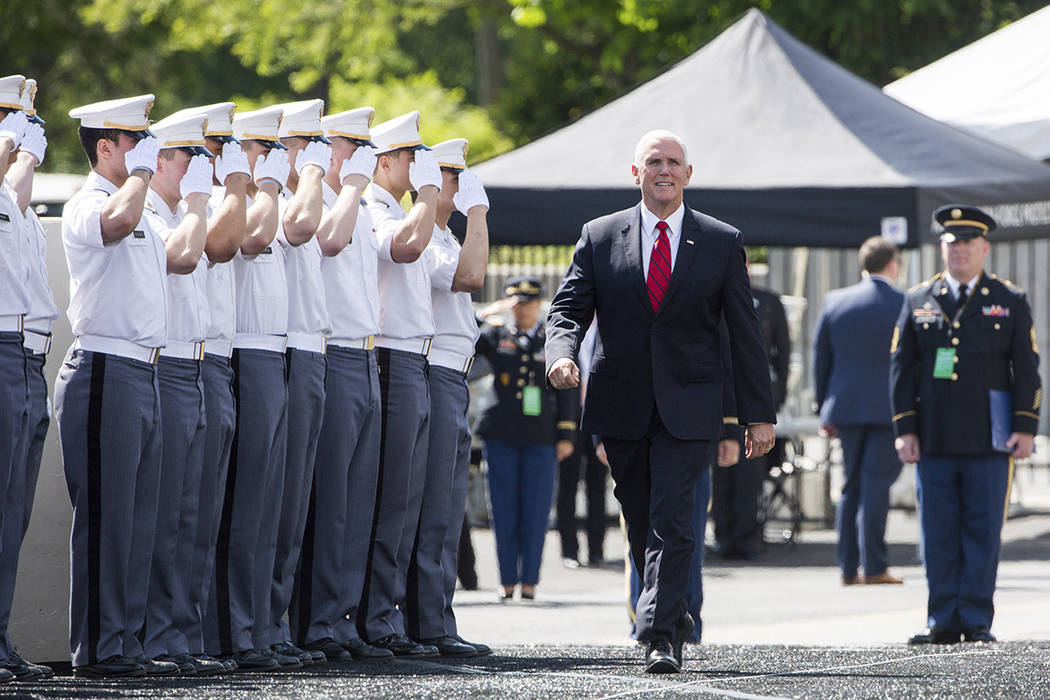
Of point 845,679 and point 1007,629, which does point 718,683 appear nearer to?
point 845,679

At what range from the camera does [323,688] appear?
236 inches

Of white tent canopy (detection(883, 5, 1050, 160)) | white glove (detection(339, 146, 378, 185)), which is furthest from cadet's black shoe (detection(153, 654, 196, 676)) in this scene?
white tent canopy (detection(883, 5, 1050, 160))

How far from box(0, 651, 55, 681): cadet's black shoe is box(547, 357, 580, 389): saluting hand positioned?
196 cm

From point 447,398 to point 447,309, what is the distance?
0.35m

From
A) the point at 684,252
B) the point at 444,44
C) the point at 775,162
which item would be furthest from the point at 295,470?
the point at 444,44

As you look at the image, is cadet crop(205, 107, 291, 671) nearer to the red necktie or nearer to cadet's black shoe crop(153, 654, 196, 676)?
cadet's black shoe crop(153, 654, 196, 676)

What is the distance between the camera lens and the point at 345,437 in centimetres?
709

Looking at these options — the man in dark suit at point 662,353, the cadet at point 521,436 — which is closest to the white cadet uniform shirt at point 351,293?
the man in dark suit at point 662,353

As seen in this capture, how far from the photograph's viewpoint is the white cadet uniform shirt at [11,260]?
6.09 meters

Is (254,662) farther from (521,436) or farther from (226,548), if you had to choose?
(521,436)

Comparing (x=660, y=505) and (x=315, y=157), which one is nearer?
(x=660, y=505)

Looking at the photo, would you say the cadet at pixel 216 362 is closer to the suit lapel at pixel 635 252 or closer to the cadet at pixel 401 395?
the cadet at pixel 401 395

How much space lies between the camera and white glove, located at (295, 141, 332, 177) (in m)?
6.98

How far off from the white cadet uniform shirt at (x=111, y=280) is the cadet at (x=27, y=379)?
0.38ft
